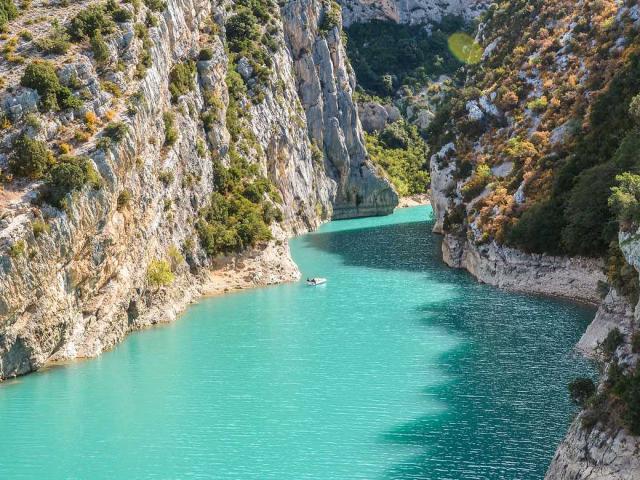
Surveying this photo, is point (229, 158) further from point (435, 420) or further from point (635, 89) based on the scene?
point (435, 420)

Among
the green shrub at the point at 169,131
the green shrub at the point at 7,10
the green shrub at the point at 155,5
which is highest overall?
the green shrub at the point at 155,5

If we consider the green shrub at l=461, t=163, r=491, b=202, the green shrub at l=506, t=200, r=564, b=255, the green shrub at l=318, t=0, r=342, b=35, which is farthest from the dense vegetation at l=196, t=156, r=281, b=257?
the green shrub at l=318, t=0, r=342, b=35

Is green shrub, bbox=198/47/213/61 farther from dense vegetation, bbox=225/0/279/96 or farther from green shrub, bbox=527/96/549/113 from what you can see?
green shrub, bbox=527/96/549/113

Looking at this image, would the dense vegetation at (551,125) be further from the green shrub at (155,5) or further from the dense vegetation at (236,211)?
the green shrub at (155,5)

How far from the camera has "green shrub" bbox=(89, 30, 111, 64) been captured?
2432 inches

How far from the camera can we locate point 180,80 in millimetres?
80250

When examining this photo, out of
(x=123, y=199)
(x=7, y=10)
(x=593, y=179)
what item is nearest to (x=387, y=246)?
(x=593, y=179)

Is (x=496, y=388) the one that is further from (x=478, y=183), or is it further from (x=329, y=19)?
(x=329, y=19)

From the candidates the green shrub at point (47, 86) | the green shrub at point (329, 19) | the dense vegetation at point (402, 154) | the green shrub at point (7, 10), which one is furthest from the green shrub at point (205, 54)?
the dense vegetation at point (402, 154)

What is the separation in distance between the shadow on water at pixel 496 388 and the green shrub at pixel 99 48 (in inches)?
1326

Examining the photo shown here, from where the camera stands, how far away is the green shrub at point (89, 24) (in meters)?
62.4

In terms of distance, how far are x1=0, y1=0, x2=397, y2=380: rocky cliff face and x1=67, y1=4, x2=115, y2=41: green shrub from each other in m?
1.07

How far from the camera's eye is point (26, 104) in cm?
5472

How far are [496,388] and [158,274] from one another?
32774mm
